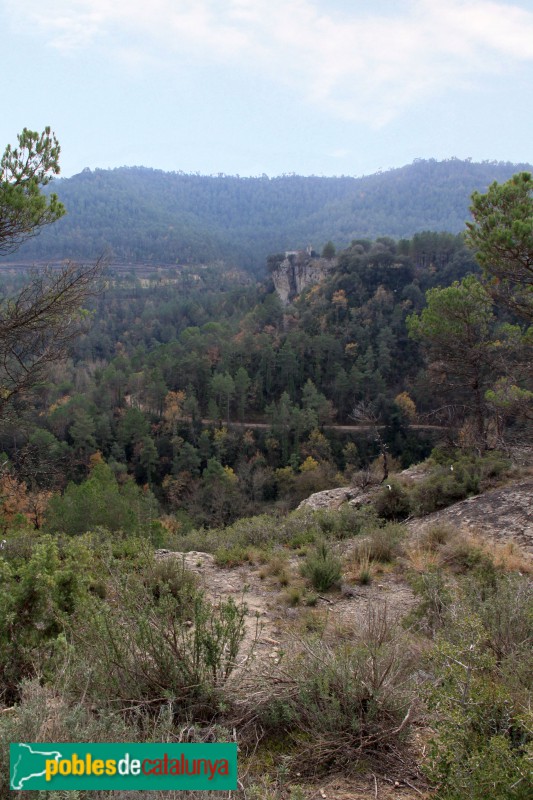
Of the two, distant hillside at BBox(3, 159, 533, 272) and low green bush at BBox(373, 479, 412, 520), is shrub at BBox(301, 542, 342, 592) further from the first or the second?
distant hillside at BBox(3, 159, 533, 272)

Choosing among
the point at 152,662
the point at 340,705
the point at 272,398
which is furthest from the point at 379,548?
the point at 272,398

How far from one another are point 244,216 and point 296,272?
119m

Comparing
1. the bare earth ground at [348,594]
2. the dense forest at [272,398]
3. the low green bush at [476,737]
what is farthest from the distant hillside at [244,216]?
the low green bush at [476,737]

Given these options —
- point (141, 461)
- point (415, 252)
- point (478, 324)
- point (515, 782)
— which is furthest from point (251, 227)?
point (515, 782)

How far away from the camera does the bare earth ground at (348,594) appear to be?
79.0 inches

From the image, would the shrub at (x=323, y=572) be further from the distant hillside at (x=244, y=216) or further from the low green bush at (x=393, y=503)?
the distant hillside at (x=244, y=216)

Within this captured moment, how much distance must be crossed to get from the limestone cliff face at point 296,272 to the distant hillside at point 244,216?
43.1 m

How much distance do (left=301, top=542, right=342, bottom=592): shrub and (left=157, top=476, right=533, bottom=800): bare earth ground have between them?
14 centimetres

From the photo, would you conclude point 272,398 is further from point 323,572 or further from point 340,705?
point 340,705

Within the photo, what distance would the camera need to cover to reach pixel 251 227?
6678 inches

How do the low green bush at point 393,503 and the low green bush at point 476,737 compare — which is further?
the low green bush at point 393,503

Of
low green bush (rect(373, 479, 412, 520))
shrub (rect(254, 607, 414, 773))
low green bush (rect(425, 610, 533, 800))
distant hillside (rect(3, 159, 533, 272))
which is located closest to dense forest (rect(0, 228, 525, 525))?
low green bush (rect(373, 479, 412, 520))

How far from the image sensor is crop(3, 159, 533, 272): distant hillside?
123312mm

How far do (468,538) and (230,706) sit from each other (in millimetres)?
4844
